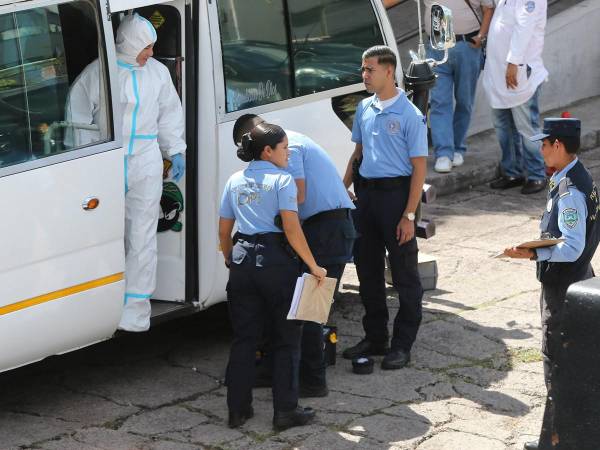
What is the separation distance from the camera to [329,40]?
7.37 meters

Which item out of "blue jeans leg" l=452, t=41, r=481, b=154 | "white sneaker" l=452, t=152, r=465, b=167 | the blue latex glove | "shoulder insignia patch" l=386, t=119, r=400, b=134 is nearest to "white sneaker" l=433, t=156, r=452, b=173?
"white sneaker" l=452, t=152, r=465, b=167

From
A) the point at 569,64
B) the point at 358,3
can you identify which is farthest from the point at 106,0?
the point at 569,64

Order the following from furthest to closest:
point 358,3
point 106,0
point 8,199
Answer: point 358,3 < point 106,0 < point 8,199

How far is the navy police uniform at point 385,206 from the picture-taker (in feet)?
21.9

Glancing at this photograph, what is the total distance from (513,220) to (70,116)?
15.6ft

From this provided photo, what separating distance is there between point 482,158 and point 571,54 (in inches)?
96.6

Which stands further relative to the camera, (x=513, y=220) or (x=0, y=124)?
(x=513, y=220)

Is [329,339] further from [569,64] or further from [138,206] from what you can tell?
[569,64]

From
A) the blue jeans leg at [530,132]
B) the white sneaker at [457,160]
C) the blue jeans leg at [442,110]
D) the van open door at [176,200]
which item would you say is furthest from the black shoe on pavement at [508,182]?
the van open door at [176,200]

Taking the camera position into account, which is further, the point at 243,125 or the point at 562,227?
the point at 243,125

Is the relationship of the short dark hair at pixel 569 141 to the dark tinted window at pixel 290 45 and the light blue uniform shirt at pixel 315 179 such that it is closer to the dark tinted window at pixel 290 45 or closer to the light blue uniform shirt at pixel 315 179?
the light blue uniform shirt at pixel 315 179

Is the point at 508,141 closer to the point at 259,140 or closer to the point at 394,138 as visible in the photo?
the point at 394,138

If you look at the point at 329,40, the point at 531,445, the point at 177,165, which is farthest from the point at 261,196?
the point at 329,40

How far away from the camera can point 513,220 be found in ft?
32.2
